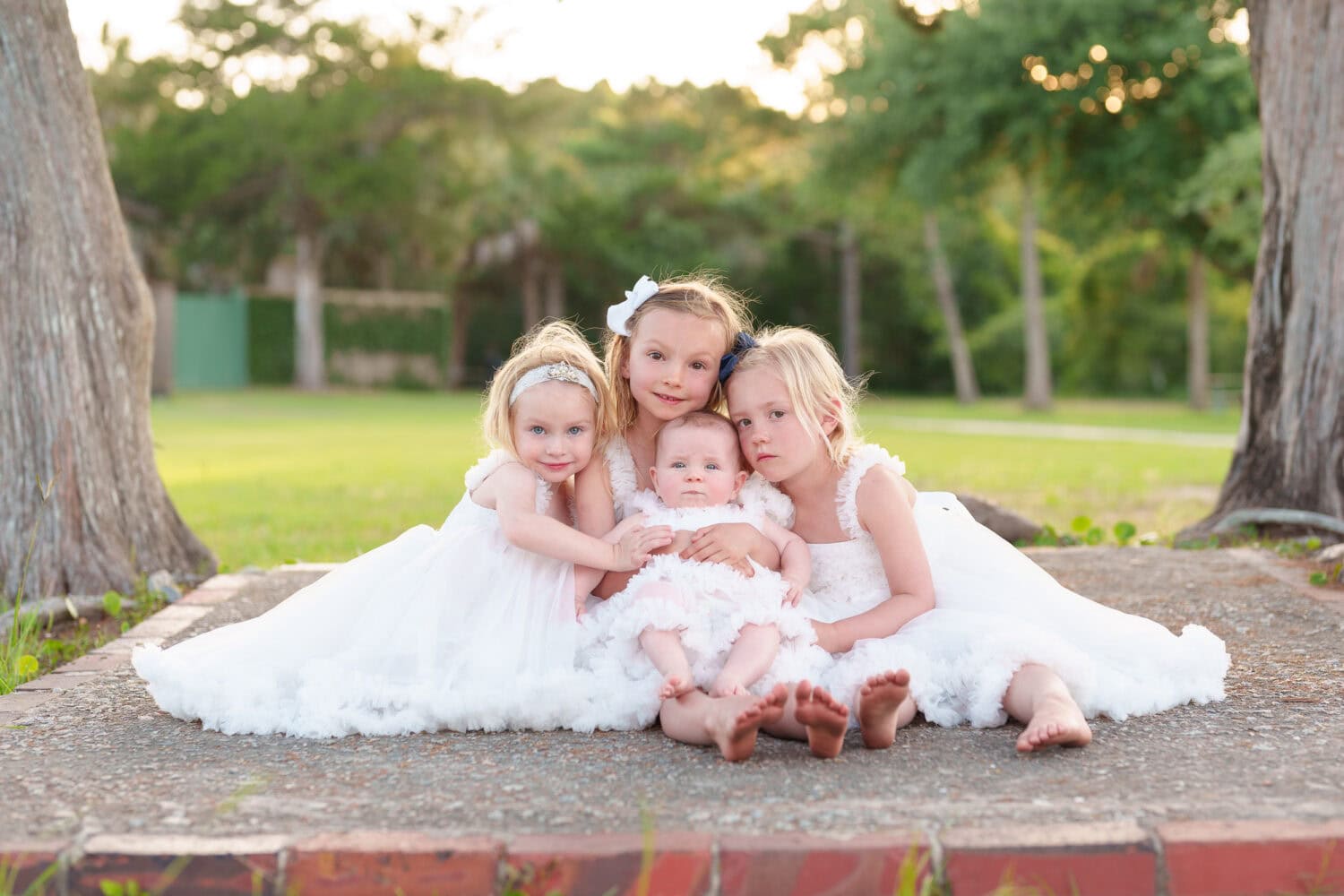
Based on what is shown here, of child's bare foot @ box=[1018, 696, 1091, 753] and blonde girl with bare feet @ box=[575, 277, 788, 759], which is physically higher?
blonde girl with bare feet @ box=[575, 277, 788, 759]

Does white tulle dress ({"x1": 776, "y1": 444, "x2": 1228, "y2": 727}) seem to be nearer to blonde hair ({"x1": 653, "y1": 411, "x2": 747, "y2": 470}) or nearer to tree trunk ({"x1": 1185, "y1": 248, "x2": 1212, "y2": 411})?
blonde hair ({"x1": 653, "y1": 411, "x2": 747, "y2": 470})

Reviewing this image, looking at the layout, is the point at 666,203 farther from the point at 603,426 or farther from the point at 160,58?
the point at 603,426

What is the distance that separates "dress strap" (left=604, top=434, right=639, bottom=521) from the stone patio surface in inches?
26.9

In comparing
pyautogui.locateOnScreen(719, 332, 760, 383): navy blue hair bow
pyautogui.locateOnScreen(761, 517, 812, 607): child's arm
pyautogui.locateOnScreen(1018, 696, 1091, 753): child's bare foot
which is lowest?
pyautogui.locateOnScreen(1018, 696, 1091, 753): child's bare foot

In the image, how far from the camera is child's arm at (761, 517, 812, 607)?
3102 millimetres

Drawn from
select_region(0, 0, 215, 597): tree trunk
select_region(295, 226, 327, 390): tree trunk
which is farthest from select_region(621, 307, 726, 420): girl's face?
select_region(295, 226, 327, 390): tree trunk

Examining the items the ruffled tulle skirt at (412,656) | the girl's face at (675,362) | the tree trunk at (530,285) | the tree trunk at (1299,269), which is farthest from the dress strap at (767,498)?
the tree trunk at (530,285)

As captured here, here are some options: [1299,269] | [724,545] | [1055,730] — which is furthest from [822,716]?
[1299,269]

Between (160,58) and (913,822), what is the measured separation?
26.9 metres

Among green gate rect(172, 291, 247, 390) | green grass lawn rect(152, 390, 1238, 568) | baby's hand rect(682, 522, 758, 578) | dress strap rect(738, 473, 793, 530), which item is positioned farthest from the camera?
green gate rect(172, 291, 247, 390)

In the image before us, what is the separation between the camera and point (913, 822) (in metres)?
2.09

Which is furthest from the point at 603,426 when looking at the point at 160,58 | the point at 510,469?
the point at 160,58

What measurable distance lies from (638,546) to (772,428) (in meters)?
0.45

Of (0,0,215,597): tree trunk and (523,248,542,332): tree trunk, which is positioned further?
(523,248,542,332): tree trunk
